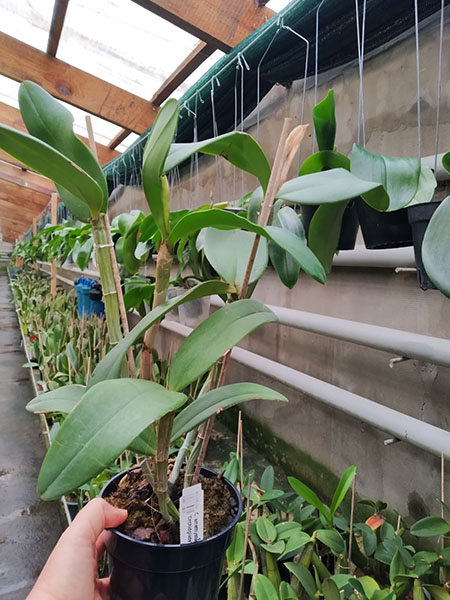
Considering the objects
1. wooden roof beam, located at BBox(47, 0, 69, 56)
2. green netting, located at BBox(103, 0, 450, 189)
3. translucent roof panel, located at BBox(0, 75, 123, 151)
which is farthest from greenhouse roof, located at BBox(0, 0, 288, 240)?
green netting, located at BBox(103, 0, 450, 189)

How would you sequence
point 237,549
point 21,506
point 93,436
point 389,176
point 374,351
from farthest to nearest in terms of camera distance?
Answer: 1. point 21,506
2. point 374,351
3. point 237,549
4. point 389,176
5. point 93,436

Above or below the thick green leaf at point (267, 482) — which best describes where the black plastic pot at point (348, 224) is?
above

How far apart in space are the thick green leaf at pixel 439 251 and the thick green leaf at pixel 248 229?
0.09 m

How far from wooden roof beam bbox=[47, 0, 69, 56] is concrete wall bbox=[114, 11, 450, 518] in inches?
59.2

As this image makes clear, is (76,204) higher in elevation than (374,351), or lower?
higher

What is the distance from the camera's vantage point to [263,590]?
550mm

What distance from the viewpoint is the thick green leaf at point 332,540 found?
0.63m

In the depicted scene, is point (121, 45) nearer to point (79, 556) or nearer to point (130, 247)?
point (130, 247)

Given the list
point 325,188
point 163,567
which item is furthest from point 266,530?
point 325,188

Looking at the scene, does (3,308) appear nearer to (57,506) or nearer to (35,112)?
(57,506)

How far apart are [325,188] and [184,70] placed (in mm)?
2032

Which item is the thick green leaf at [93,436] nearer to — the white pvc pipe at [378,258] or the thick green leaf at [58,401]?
the thick green leaf at [58,401]

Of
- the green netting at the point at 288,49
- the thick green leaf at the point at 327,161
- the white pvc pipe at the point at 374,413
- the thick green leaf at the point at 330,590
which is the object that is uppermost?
the green netting at the point at 288,49

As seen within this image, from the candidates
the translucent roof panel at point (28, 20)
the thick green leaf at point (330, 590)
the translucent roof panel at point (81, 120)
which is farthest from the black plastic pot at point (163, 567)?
the translucent roof panel at point (81, 120)
